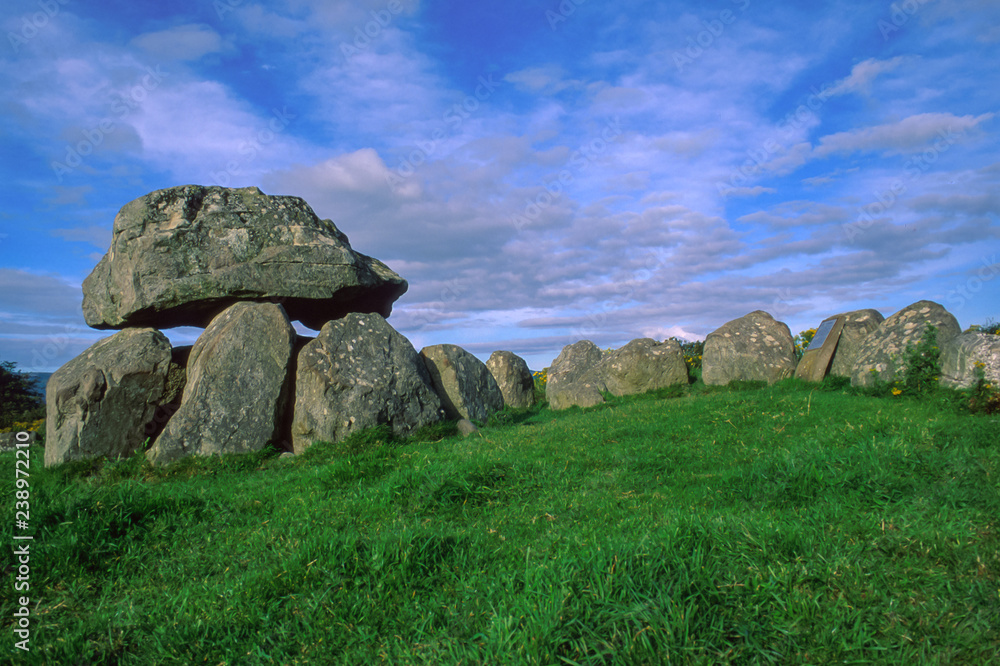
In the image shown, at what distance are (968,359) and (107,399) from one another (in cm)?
1559

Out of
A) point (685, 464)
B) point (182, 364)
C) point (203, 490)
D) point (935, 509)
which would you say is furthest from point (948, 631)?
point (182, 364)

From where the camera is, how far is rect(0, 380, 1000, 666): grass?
3500mm

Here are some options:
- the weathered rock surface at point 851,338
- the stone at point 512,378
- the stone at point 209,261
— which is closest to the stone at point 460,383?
the stone at point 209,261

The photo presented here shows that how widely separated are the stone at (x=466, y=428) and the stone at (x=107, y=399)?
19.1 ft

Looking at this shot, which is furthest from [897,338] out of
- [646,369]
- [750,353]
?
[646,369]

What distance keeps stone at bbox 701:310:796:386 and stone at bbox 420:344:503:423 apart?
603 centimetres

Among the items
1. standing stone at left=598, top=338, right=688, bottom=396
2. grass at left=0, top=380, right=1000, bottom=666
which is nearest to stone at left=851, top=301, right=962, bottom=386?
standing stone at left=598, top=338, right=688, bottom=396

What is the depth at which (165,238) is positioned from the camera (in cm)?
1188

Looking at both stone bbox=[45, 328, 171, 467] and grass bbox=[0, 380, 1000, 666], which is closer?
grass bbox=[0, 380, 1000, 666]

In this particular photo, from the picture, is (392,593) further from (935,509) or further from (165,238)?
(165,238)

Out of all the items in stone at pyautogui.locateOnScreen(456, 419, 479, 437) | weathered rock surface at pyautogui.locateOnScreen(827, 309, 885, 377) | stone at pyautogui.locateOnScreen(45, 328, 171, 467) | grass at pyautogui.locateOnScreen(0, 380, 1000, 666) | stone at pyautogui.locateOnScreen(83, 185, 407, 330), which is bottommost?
grass at pyautogui.locateOnScreen(0, 380, 1000, 666)

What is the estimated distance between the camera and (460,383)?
13.2m

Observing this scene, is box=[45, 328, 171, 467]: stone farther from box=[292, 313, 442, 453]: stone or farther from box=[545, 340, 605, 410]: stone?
box=[545, 340, 605, 410]: stone

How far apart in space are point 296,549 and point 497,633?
2.44 meters
